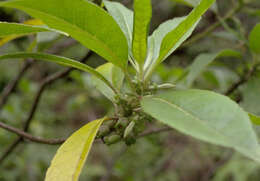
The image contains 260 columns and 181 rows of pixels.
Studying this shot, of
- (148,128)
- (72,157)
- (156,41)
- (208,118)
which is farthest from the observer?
(148,128)

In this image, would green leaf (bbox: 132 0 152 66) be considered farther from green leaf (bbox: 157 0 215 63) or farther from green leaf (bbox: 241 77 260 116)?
green leaf (bbox: 241 77 260 116)

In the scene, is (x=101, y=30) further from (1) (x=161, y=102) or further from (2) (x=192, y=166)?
(2) (x=192, y=166)

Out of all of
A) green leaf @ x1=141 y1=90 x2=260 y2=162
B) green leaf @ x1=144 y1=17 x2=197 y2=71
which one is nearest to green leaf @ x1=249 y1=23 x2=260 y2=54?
green leaf @ x1=144 y1=17 x2=197 y2=71

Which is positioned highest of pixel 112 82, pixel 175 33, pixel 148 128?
pixel 175 33

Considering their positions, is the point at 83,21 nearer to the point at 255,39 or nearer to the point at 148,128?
the point at 255,39

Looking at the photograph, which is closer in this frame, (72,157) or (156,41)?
(72,157)

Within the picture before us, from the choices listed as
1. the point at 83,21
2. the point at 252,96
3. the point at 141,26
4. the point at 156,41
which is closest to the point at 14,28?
the point at 83,21

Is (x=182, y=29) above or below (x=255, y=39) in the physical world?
above
